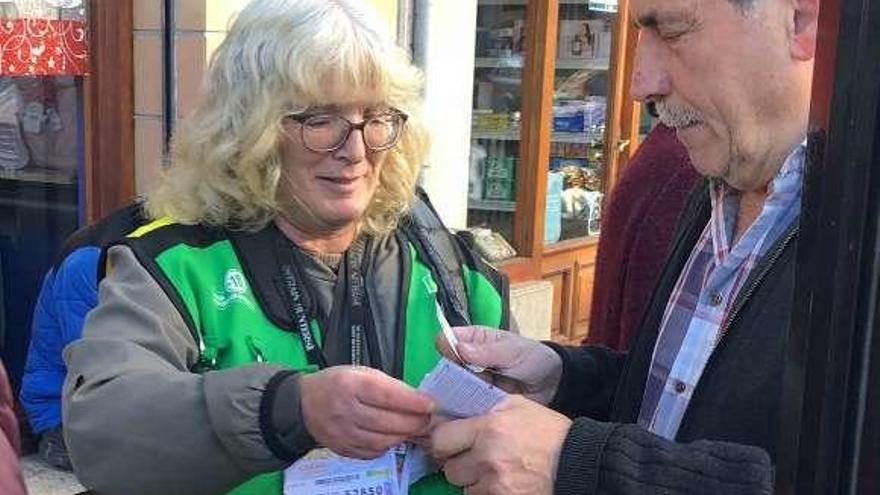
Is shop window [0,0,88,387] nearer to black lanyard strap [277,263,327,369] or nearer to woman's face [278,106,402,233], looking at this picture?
woman's face [278,106,402,233]

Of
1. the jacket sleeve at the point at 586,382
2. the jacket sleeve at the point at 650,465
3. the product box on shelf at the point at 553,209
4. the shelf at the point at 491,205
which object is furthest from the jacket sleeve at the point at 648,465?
the product box on shelf at the point at 553,209

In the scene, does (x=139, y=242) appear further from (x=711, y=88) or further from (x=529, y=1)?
(x=529, y=1)

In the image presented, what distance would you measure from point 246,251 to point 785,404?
117 cm

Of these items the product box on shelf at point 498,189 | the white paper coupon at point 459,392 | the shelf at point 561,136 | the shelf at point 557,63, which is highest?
the shelf at point 557,63

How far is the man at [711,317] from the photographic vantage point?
4.37 feet

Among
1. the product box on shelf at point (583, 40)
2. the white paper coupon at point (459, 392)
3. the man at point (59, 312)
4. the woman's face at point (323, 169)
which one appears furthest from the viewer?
the product box on shelf at point (583, 40)

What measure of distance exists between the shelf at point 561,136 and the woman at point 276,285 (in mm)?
3481

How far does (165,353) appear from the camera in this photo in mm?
1718

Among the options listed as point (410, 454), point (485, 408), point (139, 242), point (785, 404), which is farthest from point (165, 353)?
point (785, 404)

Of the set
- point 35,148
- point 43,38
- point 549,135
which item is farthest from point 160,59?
point 549,135

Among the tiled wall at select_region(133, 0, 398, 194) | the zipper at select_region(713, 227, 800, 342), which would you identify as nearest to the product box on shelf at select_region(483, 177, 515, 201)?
the tiled wall at select_region(133, 0, 398, 194)

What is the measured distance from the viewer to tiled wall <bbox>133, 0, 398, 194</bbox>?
3.44 metres

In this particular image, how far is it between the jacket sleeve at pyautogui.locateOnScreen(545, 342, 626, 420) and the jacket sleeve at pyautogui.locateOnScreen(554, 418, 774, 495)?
1.82 ft

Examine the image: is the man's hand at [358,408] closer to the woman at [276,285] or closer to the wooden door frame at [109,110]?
the woman at [276,285]
